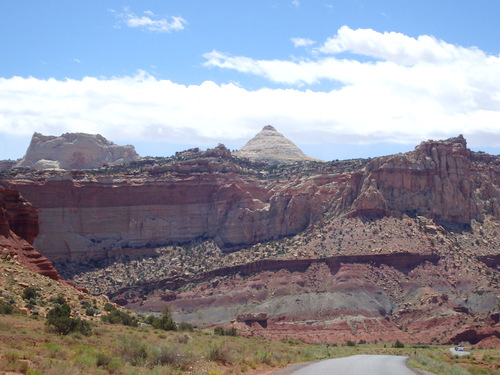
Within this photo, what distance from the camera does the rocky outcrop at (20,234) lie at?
53469mm

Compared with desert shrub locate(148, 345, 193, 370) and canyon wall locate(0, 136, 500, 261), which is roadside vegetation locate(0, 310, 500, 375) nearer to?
desert shrub locate(148, 345, 193, 370)

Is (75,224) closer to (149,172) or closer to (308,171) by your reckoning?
(149,172)

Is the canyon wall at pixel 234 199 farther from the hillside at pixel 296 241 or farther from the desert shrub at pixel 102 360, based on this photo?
the desert shrub at pixel 102 360

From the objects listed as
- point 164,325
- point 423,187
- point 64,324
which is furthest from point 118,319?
point 423,187

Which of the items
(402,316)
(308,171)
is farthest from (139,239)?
(402,316)

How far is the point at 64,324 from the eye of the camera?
115ft

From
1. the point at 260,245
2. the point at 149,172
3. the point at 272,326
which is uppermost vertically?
the point at 149,172

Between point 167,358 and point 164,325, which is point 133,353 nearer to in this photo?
point 167,358

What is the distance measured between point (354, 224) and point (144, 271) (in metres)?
32.4

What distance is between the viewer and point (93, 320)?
44875 mm

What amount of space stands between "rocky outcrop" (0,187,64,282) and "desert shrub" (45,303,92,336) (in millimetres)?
16574

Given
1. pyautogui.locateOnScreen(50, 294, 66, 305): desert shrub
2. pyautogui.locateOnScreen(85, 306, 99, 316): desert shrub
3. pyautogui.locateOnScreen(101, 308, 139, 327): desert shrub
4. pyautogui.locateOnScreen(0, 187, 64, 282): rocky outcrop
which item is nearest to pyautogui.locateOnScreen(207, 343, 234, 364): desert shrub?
pyautogui.locateOnScreen(101, 308, 139, 327): desert shrub

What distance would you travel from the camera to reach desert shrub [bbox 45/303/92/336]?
35.1 metres

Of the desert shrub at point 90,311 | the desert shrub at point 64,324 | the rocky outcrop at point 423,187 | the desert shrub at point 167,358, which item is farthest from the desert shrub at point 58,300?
the rocky outcrop at point 423,187
